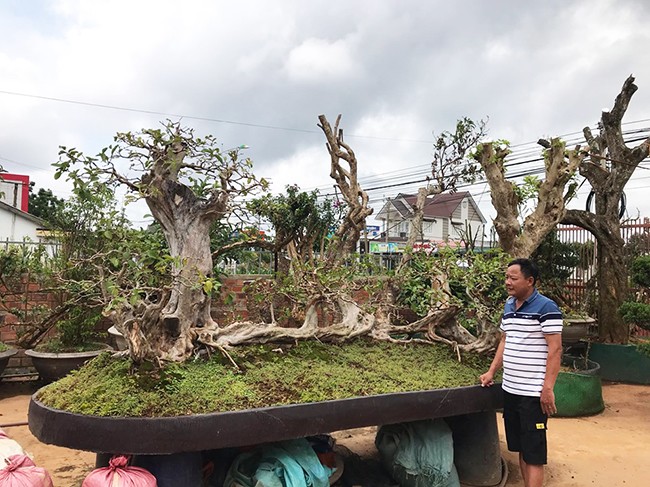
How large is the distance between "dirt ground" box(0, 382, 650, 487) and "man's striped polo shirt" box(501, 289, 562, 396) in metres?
1.02

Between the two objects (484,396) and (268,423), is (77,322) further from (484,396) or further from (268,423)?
(484,396)

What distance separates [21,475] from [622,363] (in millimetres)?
6959

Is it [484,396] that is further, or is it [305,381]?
[484,396]

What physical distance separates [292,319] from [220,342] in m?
2.56

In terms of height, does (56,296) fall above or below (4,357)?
above

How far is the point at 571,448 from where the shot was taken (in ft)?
13.7

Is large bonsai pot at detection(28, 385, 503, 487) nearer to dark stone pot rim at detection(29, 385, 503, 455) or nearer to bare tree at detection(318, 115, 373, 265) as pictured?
dark stone pot rim at detection(29, 385, 503, 455)

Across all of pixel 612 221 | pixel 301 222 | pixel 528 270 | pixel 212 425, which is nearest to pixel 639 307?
pixel 612 221

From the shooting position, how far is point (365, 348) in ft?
11.3

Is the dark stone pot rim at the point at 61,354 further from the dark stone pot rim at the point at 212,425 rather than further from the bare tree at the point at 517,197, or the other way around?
the bare tree at the point at 517,197

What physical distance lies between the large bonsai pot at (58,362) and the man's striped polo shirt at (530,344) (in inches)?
160

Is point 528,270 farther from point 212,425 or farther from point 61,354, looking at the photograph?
point 61,354

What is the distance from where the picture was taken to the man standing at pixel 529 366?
2740 mm

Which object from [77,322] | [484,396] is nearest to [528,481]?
[484,396]
